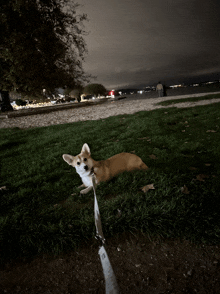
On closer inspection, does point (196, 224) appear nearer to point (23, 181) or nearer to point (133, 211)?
point (133, 211)

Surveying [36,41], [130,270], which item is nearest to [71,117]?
[36,41]

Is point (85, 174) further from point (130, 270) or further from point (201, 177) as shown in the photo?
point (201, 177)

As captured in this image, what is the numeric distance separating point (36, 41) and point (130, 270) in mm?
18643

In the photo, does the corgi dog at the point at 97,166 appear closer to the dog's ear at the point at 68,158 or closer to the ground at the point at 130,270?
the dog's ear at the point at 68,158

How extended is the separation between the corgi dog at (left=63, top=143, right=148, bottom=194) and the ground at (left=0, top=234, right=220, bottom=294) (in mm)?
1279

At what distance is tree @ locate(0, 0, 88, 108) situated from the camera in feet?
43.4

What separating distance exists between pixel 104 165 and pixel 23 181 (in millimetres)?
2106

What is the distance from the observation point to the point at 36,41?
15.3 meters

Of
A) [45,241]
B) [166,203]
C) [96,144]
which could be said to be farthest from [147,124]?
[45,241]

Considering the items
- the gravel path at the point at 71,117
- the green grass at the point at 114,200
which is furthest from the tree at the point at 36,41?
the green grass at the point at 114,200

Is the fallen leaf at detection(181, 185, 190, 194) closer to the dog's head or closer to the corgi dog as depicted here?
the corgi dog

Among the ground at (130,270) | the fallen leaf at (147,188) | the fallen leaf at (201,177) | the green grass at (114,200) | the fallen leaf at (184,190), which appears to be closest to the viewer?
the ground at (130,270)

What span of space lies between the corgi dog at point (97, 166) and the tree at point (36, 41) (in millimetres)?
13583

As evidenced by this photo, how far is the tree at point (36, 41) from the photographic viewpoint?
13234 millimetres
